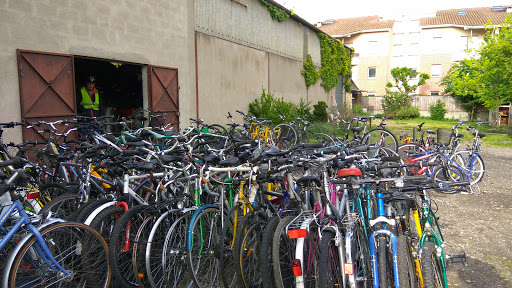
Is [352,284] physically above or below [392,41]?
below

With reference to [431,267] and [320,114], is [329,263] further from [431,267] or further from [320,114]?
[320,114]

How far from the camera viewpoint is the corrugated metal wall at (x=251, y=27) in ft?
32.9

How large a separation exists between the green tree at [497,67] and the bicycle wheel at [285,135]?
11.0 metres

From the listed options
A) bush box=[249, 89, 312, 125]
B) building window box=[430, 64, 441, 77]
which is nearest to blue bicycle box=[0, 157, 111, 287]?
bush box=[249, 89, 312, 125]

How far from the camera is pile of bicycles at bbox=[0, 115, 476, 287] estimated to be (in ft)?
7.93

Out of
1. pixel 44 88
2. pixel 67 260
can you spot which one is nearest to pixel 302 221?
pixel 67 260

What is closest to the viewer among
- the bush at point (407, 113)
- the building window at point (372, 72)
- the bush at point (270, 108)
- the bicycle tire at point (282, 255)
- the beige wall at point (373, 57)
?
the bicycle tire at point (282, 255)

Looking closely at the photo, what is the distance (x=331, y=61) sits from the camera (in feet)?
63.4

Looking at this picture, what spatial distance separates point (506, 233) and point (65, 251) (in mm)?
4969

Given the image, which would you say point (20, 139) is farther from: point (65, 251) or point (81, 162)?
point (65, 251)

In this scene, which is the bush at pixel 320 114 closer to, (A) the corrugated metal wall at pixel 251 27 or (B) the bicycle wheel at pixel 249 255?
(A) the corrugated metal wall at pixel 251 27

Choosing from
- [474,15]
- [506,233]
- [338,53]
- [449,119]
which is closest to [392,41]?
[474,15]

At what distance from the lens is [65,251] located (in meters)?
2.59

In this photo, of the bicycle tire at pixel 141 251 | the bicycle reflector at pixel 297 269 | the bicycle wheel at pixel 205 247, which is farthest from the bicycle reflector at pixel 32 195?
the bicycle reflector at pixel 297 269
